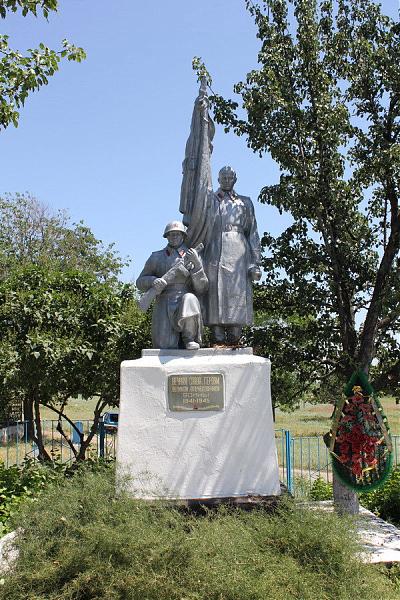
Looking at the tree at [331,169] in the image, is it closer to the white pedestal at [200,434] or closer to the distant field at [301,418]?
the white pedestal at [200,434]

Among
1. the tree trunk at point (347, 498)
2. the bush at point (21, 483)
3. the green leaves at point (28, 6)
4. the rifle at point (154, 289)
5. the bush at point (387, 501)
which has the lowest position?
the bush at point (387, 501)

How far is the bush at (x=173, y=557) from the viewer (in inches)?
145

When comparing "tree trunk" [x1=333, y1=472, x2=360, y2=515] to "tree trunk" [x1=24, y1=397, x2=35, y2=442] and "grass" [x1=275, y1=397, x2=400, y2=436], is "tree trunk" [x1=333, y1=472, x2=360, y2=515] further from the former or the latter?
"grass" [x1=275, y1=397, x2=400, y2=436]

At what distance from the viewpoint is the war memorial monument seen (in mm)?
5246

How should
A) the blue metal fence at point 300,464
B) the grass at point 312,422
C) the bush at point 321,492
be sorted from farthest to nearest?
1. the grass at point 312,422
2. the bush at point 321,492
3. the blue metal fence at point 300,464

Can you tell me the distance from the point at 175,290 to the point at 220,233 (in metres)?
0.69

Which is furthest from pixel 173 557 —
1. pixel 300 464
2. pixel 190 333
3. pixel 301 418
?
pixel 301 418

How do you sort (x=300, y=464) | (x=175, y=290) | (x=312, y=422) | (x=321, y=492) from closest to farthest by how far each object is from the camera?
1. (x=175, y=290)
2. (x=321, y=492)
3. (x=300, y=464)
4. (x=312, y=422)

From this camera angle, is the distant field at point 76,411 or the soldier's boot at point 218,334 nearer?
the soldier's boot at point 218,334

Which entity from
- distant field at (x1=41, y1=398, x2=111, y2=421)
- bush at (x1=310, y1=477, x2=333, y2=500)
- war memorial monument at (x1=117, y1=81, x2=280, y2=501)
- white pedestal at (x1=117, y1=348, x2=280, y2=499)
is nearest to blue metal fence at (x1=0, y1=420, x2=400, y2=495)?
bush at (x1=310, y1=477, x2=333, y2=500)

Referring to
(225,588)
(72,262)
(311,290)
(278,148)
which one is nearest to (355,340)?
(311,290)

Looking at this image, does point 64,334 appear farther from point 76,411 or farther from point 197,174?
point 76,411

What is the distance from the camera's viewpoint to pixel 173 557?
151 inches

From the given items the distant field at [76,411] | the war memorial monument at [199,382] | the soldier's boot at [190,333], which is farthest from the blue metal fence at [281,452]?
the distant field at [76,411]
